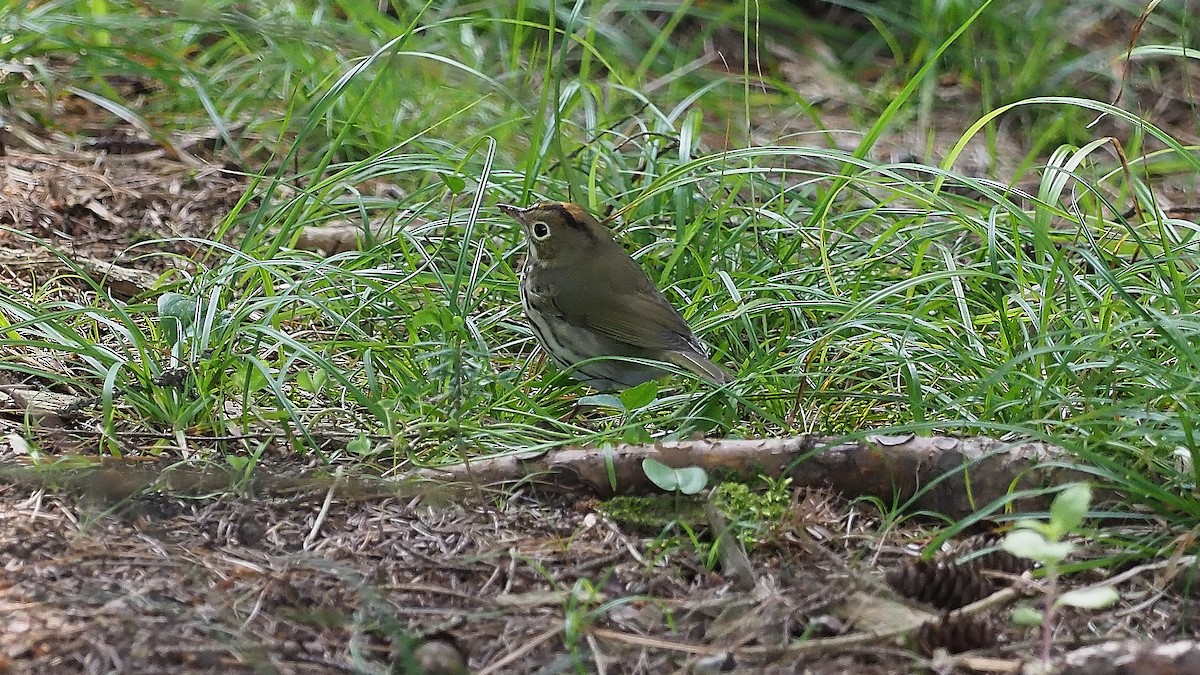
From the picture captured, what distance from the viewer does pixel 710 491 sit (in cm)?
315

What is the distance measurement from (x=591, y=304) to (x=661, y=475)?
1271mm

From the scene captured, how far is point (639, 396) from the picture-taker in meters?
3.63

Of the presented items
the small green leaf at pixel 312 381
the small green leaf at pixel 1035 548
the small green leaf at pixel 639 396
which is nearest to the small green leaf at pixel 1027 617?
the small green leaf at pixel 1035 548

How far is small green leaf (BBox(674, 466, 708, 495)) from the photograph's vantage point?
3.02 m

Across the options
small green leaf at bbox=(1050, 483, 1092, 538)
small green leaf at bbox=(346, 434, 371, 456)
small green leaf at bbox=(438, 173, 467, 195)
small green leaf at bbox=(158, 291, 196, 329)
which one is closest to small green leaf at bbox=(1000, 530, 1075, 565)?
small green leaf at bbox=(1050, 483, 1092, 538)

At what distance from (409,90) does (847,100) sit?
2336mm

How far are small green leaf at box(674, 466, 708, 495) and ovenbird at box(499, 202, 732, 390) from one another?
0.86 metres

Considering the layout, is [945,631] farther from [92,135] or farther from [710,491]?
[92,135]

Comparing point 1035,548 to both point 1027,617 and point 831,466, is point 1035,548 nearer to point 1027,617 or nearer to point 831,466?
point 1027,617

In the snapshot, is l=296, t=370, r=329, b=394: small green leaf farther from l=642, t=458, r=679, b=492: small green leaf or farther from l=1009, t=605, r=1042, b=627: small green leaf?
→ l=1009, t=605, r=1042, b=627: small green leaf

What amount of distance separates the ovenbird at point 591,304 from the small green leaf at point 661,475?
86 centimetres

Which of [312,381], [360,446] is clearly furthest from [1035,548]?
[312,381]

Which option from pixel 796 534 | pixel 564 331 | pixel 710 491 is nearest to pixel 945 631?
pixel 796 534

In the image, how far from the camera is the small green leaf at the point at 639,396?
361 centimetres
